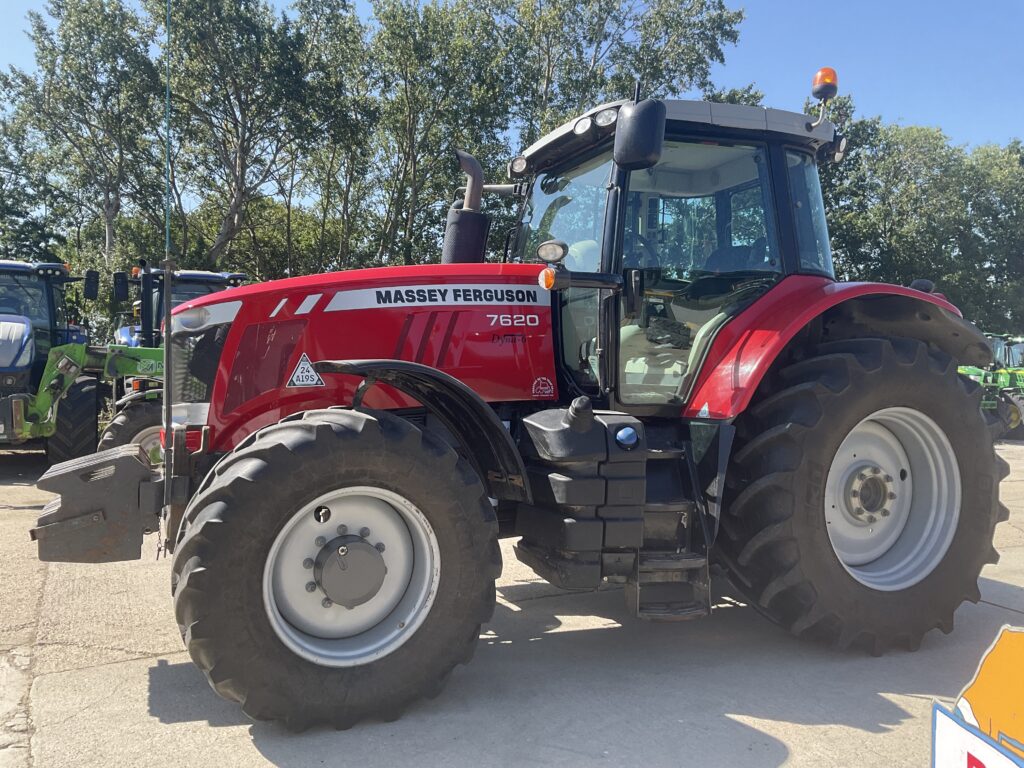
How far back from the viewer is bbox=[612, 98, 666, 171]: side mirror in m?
3.11

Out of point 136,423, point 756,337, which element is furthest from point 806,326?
point 136,423

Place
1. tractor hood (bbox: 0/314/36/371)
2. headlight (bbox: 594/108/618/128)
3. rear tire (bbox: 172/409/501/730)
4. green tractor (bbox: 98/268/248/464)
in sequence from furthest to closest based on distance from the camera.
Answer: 1. tractor hood (bbox: 0/314/36/371)
2. green tractor (bbox: 98/268/248/464)
3. headlight (bbox: 594/108/618/128)
4. rear tire (bbox: 172/409/501/730)

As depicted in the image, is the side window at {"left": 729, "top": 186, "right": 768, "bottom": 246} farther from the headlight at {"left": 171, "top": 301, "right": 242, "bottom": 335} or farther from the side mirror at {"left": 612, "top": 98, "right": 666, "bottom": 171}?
the headlight at {"left": 171, "top": 301, "right": 242, "bottom": 335}

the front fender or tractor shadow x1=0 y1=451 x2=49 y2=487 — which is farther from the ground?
the front fender

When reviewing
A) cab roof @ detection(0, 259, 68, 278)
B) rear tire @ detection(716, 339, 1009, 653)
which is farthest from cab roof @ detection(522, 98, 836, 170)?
cab roof @ detection(0, 259, 68, 278)

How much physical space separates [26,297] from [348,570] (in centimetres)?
866

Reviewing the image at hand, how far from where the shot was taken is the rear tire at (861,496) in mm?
3381

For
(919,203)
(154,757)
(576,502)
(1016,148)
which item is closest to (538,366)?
(576,502)

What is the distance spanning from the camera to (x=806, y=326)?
12.6 feet

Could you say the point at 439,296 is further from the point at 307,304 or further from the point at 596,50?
the point at 596,50

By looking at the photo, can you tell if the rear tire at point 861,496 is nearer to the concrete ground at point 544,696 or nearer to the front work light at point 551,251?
the concrete ground at point 544,696

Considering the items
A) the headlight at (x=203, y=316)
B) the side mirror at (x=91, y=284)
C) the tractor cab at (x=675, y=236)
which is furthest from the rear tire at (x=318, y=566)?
the side mirror at (x=91, y=284)

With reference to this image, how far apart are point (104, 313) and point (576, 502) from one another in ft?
52.3

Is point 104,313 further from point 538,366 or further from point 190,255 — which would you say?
point 538,366
